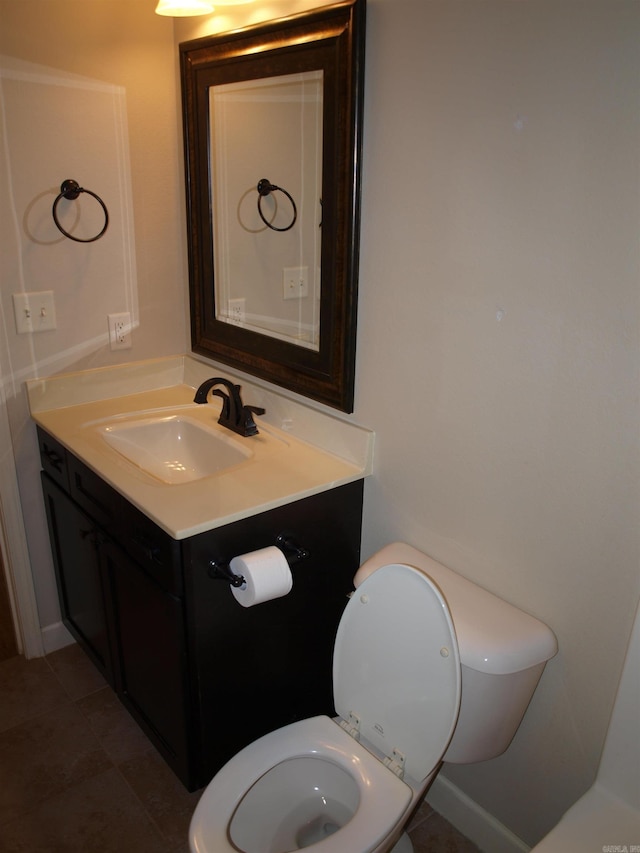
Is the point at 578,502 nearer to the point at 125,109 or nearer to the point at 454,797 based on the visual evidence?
the point at 454,797

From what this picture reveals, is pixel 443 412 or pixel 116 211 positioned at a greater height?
pixel 116 211

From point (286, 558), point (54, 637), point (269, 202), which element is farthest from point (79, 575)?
point (269, 202)

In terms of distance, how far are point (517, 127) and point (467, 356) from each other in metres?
0.44

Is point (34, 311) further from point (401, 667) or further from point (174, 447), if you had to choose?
point (401, 667)

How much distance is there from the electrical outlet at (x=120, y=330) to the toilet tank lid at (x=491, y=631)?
1174 millimetres

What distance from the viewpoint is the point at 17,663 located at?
2.20 metres

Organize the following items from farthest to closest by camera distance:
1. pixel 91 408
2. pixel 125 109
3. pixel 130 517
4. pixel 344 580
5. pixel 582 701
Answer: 1. pixel 91 408
2. pixel 125 109
3. pixel 344 580
4. pixel 130 517
5. pixel 582 701

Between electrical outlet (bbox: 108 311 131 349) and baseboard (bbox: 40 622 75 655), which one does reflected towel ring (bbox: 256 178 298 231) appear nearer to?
electrical outlet (bbox: 108 311 131 349)

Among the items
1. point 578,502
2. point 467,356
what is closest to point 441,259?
point 467,356

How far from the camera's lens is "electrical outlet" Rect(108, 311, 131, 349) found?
2.11 meters

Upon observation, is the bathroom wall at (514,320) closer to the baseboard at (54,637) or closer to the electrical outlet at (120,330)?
the electrical outlet at (120,330)

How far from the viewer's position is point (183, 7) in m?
1.67

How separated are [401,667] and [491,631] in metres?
0.20

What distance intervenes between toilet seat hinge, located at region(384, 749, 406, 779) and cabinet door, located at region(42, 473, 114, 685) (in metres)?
0.90
